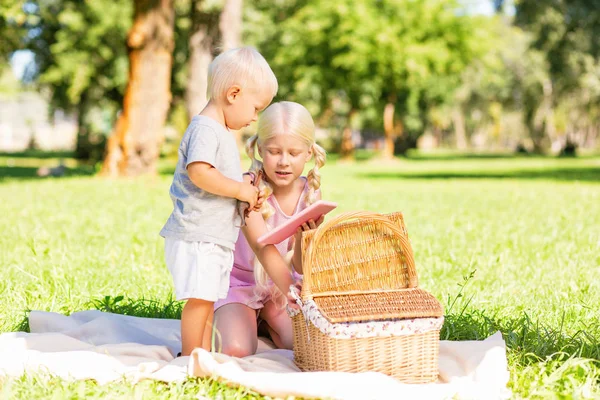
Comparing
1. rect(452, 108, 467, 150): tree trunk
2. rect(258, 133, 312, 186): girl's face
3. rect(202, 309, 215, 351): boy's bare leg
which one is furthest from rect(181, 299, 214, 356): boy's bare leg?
rect(452, 108, 467, 150): tree trunk

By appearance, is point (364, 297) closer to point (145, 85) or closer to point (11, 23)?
point (145, 85)

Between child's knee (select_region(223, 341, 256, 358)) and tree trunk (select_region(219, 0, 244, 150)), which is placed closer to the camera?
child's knee (select_region(223, 341, 256, 358))

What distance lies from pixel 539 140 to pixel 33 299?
60.0 m

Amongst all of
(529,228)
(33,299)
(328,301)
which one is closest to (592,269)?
(529,228)

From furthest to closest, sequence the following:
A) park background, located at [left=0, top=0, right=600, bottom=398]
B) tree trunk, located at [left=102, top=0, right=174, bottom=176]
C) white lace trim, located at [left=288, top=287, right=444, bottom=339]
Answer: tree trunk, located at [left=102, top=0, right=174, bottom=176] < park background, located at [left=0, top=0, right=600, bottom=398] < white lace trim, located at [left=288, top=287, right=444, bottom=339]

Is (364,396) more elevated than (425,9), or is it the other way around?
(425,9)

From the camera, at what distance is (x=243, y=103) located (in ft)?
12.4

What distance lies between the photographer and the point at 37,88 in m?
33.7

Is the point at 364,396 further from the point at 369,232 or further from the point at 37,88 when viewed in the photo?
the point at 37,88

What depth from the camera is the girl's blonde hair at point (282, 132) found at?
3998 mm

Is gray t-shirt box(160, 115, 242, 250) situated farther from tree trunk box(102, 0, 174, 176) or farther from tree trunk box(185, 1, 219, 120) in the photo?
tree trunk box(185, 1, 219, 120)

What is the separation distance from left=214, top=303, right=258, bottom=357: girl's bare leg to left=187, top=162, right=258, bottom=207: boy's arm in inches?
29.2

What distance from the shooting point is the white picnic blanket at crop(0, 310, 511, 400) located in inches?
128

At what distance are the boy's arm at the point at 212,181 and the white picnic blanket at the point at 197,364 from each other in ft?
2.48
